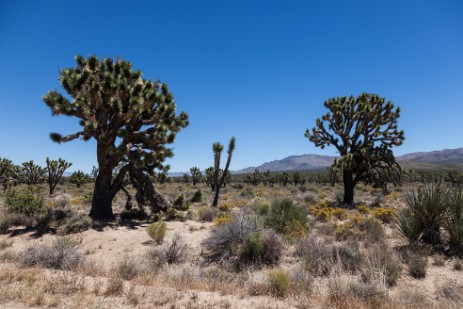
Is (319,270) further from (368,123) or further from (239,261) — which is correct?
(368,123)

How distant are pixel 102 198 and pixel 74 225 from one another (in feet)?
7.31

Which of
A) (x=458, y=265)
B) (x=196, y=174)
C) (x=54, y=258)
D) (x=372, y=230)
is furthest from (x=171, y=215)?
(x=196, y=174)

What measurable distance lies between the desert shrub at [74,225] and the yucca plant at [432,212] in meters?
11.7

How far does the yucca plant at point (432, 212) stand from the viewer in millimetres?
7633

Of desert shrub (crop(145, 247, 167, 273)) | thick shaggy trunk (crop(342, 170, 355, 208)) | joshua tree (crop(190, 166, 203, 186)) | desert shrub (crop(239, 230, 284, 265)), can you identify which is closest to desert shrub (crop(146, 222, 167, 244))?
desert shrub (crop(145, 247, 167, 273))

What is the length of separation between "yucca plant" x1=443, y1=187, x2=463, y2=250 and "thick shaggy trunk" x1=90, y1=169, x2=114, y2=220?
12761 mm

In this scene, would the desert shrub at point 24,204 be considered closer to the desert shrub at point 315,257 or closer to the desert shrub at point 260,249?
the desert shrub at point 260,249

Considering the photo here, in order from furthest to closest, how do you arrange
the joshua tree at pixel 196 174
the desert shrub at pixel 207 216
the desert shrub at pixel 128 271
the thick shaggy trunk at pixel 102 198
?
1. the joshua tree at pixel 196 174
2. the desert shrub at pixel 207 216
3. the thick shaggy trunk at pixel 102 198
4. the desert shrub at pixel 128 271

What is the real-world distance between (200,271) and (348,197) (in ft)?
44.4

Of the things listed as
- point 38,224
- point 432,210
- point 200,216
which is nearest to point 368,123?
point 432,210

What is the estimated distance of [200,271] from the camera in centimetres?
632

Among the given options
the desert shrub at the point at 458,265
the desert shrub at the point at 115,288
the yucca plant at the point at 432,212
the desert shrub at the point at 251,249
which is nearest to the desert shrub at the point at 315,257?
the desert shrub at the point at 251,249

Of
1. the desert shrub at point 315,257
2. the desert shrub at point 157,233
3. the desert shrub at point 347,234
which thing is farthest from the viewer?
the desert shrub at point 157,233

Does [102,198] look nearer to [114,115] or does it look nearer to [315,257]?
[114,115]
